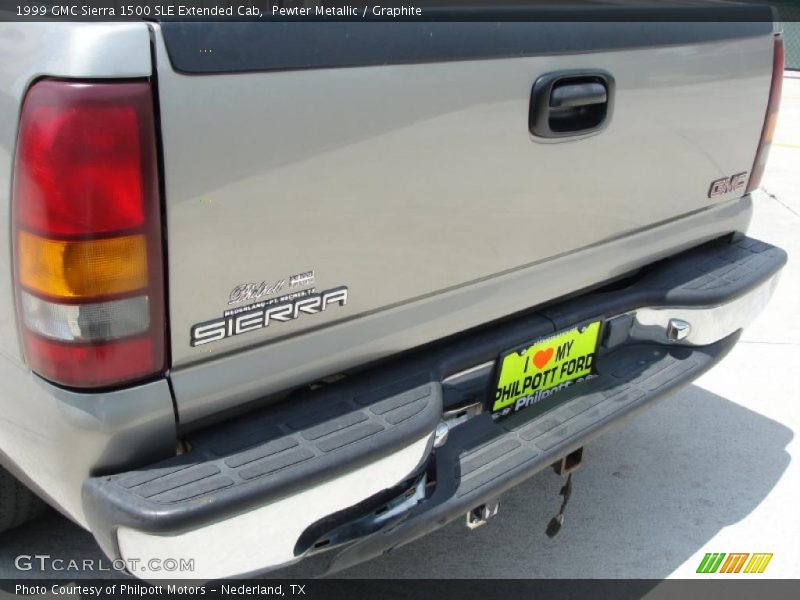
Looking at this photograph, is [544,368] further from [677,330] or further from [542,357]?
[677,330]

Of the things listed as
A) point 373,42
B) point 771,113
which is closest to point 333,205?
point 373,42

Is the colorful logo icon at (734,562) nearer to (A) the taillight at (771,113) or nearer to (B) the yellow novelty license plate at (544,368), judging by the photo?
(B) the yellow novelty license plate at (544,368)

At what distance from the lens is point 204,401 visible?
1.72m

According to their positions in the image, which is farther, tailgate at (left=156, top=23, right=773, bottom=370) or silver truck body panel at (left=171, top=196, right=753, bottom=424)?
silver truck body panel at (left=171, top=196, right=753, bottom=424)

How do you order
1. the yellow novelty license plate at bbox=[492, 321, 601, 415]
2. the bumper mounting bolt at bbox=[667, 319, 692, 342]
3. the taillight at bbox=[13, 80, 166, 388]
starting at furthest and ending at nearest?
the bumper mounting bolt at bbox=[667, 319, 692, 342] < the yellow novelty license plate at bbox=[492, 321, 601, 415] < the taillight at bbox=[13, 80, 166, 388]

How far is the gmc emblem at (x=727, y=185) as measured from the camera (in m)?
2.83

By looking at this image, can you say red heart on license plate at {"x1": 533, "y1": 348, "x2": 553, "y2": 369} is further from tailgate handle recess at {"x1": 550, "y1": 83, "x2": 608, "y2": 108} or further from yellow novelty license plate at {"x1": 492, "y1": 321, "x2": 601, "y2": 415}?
tailgate handle recess at {"x1": 550, "y1": 83, "x2": 608, "y2": 108}

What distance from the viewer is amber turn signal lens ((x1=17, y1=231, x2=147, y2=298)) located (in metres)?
1.52

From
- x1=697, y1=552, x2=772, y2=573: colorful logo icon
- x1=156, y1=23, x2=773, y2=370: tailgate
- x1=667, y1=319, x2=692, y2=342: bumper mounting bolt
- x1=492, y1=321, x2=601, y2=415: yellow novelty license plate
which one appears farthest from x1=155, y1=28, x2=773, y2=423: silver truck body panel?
x1=697, y1=552, x2=772, y2=573: colorful logo icon

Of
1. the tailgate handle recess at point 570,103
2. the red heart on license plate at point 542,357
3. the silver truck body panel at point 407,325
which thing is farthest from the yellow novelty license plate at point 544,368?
the tailgate handle recess at point 570,103

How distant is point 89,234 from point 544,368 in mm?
1351

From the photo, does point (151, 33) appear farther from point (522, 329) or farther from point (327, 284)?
point (522, 329)

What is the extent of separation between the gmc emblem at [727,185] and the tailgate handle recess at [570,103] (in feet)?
2.47

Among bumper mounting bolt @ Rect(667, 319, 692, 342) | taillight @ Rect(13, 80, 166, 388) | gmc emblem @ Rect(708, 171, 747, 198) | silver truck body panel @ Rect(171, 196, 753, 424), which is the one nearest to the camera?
taillight @ Rect(13, 80, 166, 388)
